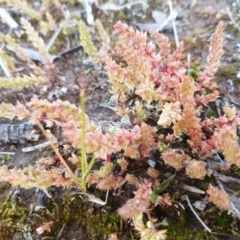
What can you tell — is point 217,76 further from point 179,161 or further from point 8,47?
point 8,47

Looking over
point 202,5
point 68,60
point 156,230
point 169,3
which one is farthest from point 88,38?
point 156,230

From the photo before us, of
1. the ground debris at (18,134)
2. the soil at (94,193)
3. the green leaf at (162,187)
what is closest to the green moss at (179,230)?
the soil at (94,193)

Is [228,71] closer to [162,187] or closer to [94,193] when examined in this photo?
[162,187]

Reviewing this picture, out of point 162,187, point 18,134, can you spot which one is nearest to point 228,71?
point 162,187

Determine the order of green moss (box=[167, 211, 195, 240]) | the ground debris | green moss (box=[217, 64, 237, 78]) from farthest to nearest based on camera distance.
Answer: green moss (box=[217, 64, 237, 78]), the ground debris, green moss (box=[167, 211, 195, 240])

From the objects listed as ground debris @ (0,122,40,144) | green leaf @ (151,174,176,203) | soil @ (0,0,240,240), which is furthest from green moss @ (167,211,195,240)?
ground debris @ (0,122,40,144)

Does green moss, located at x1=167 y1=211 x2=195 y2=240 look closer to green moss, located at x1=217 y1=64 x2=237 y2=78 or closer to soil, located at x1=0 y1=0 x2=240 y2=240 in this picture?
soil, located at x1=0 y1=0 x2=240 y2=240

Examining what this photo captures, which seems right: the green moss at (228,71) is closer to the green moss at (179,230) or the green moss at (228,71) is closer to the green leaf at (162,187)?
the green leaf at (162,187)

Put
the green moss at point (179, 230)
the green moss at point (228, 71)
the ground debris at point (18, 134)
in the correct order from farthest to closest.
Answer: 1. the green moss at point (228, 71)
2. the ground debris at point (18, 134)
3. the green moss at point (179, 230)
